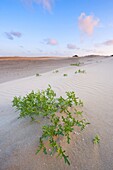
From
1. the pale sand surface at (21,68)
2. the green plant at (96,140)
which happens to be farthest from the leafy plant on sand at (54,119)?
the pale sand surface at (21,68)

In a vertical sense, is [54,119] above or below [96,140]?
above

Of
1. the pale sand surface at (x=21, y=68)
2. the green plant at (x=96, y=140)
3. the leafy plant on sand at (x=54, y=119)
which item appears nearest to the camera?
the leafy plant on sand at (x=54, y=119)

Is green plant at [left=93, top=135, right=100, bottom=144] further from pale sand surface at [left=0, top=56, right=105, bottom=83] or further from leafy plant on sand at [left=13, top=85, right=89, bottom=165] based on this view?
pale sand surface at [left=0, top=56, right=105, bottom=83]

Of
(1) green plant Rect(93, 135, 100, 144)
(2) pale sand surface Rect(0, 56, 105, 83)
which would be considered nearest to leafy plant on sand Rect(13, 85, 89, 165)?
(1) green plant Rect(93, 135, 100, 144)

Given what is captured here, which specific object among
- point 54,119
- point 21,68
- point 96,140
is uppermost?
point 54,119

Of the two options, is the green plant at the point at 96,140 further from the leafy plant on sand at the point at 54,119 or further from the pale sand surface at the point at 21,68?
the pale sand surface at the point at 21,68

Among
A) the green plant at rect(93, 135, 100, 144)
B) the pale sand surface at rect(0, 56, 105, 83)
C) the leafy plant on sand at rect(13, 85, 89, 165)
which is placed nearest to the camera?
the leafy plant on sand at rect(13, 85, 89, 165)

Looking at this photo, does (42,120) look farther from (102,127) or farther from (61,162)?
(102,127)

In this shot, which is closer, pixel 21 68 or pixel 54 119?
pixel 54 119

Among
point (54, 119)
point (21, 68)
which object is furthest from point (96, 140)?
point (21, 68)

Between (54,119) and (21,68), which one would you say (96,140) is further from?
(21,68)

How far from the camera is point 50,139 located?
1706 millimetres

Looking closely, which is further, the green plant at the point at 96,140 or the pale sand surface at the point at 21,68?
the pale sand surface at the point at 21,68

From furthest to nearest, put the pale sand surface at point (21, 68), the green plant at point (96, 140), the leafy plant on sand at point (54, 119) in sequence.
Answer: the pale sand surface at point (21, 68), the green plant at point (96, 140), the leafy plant on sand at point (54, 119)
